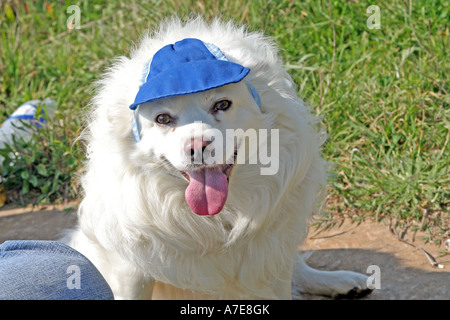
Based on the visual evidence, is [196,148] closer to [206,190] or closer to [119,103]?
[206,190]

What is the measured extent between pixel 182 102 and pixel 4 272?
116 cm

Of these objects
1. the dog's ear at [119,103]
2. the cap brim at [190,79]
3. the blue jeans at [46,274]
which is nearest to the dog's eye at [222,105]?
the cap brim at [190,79]

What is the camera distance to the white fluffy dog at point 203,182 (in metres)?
2.94

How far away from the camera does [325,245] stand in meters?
4.39

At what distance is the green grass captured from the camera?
4535 millimetres

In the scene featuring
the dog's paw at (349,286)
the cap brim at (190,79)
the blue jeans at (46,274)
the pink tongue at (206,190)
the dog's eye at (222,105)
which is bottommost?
the dog's paw at (349,286)

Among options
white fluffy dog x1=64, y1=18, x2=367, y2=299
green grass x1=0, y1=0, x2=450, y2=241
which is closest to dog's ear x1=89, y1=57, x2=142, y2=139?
white fluffy dog x1=64, y1=18, x2=367, y2=299

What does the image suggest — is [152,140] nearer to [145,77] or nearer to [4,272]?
[145,77]

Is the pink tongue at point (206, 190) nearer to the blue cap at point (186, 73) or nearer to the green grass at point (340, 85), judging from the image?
the blue cap at point (186, 73)

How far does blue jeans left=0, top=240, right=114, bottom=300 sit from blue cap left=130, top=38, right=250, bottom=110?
85cm

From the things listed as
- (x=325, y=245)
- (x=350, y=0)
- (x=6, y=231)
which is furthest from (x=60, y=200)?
(x=350, y=0)

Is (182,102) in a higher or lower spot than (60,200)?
higher

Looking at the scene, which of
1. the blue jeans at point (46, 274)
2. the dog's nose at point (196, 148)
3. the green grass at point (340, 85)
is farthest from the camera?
the green grass at point (340, 85)

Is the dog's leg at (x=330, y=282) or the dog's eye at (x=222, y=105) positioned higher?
the dog's eye at (x=222, y=105)
